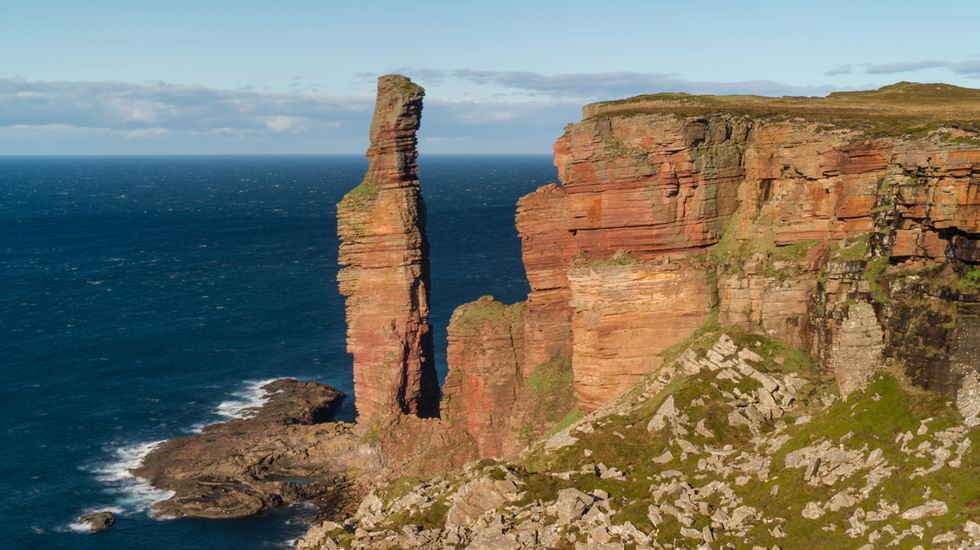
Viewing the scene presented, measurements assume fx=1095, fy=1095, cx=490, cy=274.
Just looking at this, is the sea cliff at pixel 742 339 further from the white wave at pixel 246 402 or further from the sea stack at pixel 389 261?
the white wave at pixel 246 402

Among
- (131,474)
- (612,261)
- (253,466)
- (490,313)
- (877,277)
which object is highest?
(877,277)

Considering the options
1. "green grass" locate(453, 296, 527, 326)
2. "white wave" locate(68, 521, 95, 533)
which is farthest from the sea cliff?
"white wave" locate(68, 521, 95, 533)

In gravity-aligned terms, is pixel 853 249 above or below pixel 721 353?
above

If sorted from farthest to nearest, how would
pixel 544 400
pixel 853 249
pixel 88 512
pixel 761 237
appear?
pixel 88 512
pixel 544 400
pixel 761 237
pixel 853 249

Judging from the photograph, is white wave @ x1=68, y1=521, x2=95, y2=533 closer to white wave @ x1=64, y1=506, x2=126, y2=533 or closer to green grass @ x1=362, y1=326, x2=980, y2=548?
white wave @ x1=64, y1=506, x2=126, y2=533

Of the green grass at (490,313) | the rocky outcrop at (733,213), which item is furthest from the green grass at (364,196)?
the rocky outcrop at (733,213)

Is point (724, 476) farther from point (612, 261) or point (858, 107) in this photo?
point (858, 107)

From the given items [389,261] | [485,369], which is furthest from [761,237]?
[389,261]
